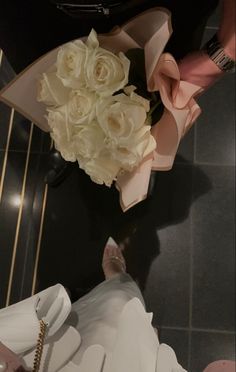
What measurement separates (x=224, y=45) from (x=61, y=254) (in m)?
0.78

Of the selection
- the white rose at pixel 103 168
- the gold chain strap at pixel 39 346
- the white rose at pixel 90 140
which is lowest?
the gold chain strap at pixel 39 346

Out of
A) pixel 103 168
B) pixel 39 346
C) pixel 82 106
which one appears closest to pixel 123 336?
pixel 39 346

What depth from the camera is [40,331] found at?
30.2 inches

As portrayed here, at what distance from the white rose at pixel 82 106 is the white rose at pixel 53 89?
0.03m

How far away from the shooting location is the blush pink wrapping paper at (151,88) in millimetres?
753

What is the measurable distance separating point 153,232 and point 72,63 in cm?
74

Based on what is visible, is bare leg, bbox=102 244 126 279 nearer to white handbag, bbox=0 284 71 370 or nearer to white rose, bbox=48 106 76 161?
white handbag, bbox=0 284 71 370

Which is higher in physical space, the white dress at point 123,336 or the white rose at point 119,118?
the white rose at point 119,118

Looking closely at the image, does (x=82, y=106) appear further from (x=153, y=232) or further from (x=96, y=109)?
(x=153, y=232)

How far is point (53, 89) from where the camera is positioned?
773 mm

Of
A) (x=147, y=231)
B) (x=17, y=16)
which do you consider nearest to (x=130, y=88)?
(x=17, y=16)

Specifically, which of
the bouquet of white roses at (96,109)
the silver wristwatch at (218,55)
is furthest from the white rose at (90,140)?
the silver wristwatch at (218,55)

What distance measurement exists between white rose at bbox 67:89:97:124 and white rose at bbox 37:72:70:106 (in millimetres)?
34

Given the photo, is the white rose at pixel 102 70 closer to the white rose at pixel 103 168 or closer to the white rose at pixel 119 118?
the white rose at pixel 119 118
